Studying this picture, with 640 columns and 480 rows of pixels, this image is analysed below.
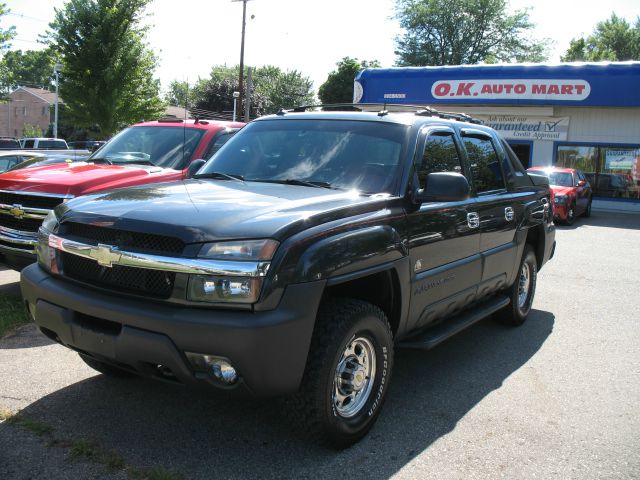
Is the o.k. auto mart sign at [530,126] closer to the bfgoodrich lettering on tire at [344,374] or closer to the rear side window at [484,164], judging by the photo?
the rear side window at [484,164]

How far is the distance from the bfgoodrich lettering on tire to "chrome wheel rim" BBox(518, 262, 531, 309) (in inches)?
116

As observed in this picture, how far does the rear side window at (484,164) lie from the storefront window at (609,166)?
1922 cm

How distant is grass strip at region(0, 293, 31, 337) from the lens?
17.3 feet

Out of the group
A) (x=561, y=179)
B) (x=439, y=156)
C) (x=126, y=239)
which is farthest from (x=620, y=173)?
(x=126, y=239)

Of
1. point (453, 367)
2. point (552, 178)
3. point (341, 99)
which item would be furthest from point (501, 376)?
point (341, 99)

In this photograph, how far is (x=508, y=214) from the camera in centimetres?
531

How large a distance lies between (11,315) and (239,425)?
3.02 metres

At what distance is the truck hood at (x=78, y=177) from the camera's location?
226 inches

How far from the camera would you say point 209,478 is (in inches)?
120

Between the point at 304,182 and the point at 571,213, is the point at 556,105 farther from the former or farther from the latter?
the point at 304,182

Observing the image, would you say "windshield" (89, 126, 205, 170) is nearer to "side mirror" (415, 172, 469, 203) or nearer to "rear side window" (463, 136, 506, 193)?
"rear side window" (463, 136, 506, 193)

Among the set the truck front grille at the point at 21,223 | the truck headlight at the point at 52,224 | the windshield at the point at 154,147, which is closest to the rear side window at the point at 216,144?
the windshield at the point at 154,147

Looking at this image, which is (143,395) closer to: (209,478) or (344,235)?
(209,478)

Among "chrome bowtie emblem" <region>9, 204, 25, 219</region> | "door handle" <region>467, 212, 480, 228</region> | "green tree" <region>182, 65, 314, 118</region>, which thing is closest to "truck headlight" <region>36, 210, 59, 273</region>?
"chrome bowtie emblem" <region>9, 204, 25, 219</region>
